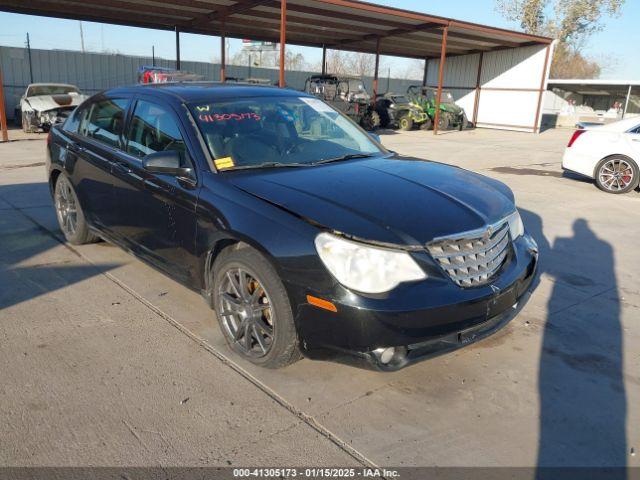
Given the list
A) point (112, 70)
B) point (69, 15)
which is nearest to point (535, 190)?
point (69, 15)

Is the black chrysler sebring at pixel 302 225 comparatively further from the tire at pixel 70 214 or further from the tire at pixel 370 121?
the tire at pixel 370 121

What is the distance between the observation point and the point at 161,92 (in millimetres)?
3918

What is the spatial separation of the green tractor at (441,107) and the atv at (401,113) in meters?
0.29

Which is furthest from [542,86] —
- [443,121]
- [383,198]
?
[383,198]

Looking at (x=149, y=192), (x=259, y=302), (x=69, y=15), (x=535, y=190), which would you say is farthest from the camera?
(x=69, y=15)

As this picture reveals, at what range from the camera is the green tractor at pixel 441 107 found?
77.2ft

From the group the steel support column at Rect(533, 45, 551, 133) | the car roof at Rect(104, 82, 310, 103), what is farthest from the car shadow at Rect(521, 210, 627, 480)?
the steel support column at Rect(533, 45, 551, 133)

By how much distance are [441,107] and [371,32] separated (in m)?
4.53

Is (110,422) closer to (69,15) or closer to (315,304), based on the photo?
(315,304)

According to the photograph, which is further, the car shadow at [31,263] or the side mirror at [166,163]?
the car shadow at [31,263]

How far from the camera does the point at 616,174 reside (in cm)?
921

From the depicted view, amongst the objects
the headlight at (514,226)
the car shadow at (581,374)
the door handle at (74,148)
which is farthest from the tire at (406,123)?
the headlight at (514,226)

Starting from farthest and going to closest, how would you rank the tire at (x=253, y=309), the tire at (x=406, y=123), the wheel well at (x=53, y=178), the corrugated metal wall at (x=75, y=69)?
the tire at (x=406, y=123), the corrugated metal wall at (x=75, y=69), the wheel well at (x=53, y=178), the tire at (x=253, y=309)

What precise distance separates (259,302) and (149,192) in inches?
52.4
